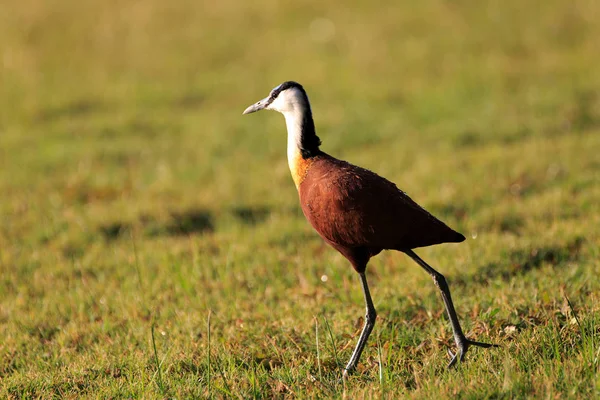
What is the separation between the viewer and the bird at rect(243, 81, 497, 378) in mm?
3811

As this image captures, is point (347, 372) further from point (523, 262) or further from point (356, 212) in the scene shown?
point (523, 262)

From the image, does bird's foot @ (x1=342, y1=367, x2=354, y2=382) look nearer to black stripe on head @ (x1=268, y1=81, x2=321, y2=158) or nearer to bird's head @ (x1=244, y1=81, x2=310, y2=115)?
black stripe on head @ (x1=268, y1=81, x2=321, y2=158)

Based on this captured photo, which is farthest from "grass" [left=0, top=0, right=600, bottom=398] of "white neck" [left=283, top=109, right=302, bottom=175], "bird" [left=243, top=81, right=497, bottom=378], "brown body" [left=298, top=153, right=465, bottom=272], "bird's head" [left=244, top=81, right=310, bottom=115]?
"bird's head" [left=244, top=81, right=310, bottom=115]

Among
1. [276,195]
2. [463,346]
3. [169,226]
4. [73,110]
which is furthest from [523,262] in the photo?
[73,110]

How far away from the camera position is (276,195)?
758 cm

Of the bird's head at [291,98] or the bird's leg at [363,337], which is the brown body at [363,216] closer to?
the bird's leg at [363,337]

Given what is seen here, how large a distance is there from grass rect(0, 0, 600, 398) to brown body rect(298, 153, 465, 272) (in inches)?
20.6

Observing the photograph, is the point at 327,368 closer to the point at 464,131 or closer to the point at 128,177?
the point at 128,177

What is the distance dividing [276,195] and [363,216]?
12.5 ft

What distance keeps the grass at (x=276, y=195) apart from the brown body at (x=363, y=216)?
523 millimetres

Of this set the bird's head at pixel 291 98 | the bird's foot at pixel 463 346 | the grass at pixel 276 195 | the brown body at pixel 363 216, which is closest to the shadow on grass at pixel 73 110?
the grass at pixel 276 195

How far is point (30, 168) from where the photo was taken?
29.0 ft

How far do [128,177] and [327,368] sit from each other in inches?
195

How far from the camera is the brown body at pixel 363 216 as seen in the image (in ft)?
12.5
